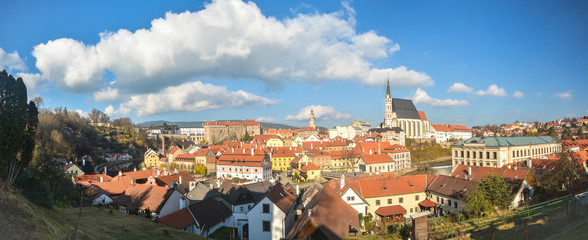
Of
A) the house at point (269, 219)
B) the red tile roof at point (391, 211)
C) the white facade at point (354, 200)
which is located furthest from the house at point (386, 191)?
the house at point (269, 219)

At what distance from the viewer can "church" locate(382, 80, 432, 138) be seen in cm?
10506

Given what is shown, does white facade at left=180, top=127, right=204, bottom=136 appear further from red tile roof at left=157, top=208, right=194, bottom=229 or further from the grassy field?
the grassy field

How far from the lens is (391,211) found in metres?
27.0

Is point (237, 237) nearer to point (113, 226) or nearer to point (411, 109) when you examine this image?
point (113, 226)

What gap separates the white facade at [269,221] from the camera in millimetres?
20391

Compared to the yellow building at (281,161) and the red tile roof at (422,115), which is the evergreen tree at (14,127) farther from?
the red tile roof at (422,115)

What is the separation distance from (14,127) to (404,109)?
10692 centimetres

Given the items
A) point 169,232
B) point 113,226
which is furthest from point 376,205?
point 113,226

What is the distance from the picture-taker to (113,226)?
1593 centimetres

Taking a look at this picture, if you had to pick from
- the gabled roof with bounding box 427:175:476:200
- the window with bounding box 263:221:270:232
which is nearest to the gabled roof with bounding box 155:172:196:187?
the window with bounding box 263:221:270:232

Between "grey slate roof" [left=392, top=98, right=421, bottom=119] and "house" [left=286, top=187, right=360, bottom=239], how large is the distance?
298 ft

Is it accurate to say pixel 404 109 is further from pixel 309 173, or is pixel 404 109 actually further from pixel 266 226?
pixel 266 226

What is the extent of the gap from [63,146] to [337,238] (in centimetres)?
7314

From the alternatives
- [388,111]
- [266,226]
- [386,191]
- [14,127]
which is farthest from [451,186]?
[388,111]
